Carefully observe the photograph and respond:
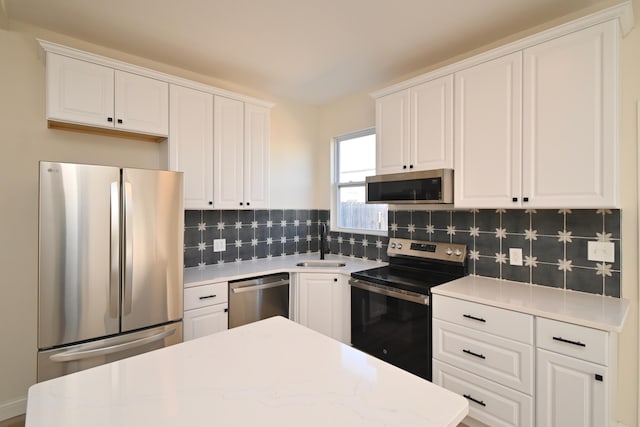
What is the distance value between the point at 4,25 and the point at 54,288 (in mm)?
1789

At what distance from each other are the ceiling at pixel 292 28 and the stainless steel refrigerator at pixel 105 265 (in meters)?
1.03

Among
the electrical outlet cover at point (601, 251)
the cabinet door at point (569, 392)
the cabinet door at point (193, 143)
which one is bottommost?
the cabinet door at point (569, 392)

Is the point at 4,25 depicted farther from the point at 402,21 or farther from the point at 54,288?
the point at 402,21

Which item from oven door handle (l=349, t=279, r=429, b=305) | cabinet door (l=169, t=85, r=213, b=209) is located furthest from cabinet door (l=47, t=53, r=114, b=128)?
oven door handle (l=349, t=279, r=429, b=305)

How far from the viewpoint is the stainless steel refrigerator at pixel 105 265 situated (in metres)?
1.83

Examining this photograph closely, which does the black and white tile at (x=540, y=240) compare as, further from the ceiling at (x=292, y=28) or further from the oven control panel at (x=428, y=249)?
the ceiling at (x=292, y=28)

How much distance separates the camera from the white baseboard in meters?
2.13

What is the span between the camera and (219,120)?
2.85 metres

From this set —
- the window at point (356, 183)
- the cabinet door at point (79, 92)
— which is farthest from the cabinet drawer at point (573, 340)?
the cabinet door at point (79, 92)

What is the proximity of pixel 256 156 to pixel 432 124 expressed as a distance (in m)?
1.61

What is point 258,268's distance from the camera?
2934 mm

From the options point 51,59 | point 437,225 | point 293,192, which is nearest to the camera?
point 51,59

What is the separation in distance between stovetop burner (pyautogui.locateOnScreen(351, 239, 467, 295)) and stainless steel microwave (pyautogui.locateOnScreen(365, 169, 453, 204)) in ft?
1.62

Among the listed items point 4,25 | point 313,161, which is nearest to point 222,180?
point 313,161
